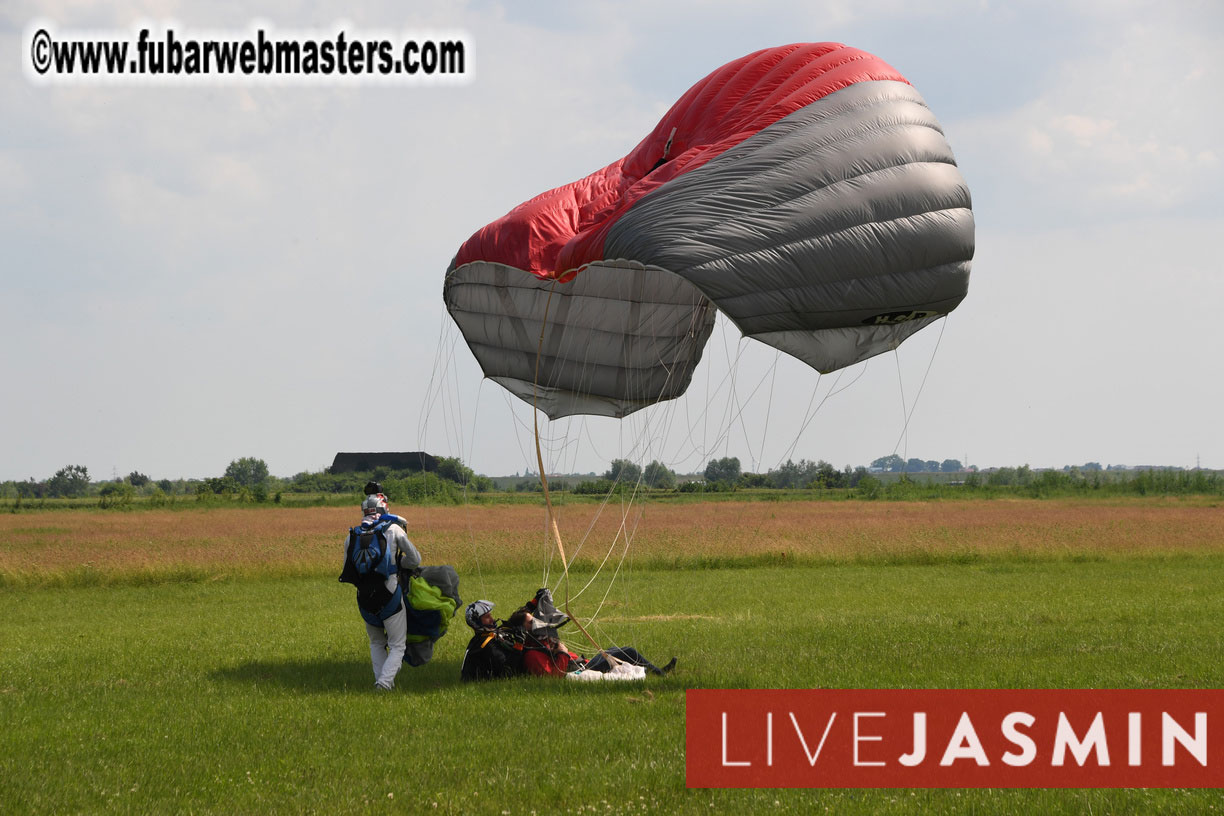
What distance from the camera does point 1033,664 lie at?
36.2 ft

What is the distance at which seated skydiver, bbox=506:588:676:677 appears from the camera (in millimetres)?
10758

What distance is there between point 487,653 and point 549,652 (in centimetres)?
68

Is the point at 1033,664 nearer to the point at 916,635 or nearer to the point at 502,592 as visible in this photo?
the point at 916,635

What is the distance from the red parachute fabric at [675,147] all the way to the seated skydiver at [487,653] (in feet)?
12.4

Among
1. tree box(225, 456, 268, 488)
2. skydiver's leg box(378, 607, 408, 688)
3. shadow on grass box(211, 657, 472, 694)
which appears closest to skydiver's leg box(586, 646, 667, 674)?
shadow on grass box(211, 657, 472, 694)

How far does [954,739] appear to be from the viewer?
8.05 metres

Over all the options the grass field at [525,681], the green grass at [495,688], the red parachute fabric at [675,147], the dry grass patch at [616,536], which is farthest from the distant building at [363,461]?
the red parachute fabric at [675,147]

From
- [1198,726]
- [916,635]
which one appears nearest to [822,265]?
[1198,726]

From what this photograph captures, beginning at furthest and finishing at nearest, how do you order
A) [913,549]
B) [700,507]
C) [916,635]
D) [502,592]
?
[700,507]
[913,549]
[502,592]
[916,635]

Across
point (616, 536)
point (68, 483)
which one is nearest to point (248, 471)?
point (68, 483)

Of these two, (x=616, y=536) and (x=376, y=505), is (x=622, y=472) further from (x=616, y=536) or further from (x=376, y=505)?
(x=616, y=536)

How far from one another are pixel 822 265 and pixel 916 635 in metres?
6.76

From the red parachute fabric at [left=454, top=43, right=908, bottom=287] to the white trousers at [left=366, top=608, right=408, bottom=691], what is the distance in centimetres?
396

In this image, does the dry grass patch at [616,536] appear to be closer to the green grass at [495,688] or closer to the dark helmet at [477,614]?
the green grass at [495,688]
